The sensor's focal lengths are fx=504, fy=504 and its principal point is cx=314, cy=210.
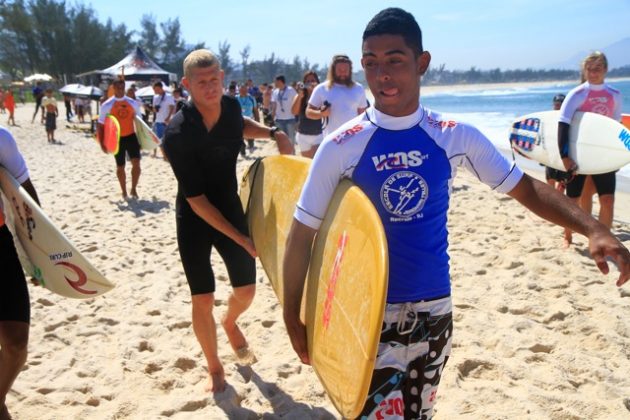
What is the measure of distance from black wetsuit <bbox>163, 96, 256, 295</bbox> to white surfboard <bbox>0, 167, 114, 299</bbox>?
0.50 metres

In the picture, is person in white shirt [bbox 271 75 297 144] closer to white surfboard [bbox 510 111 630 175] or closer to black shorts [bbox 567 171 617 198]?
white surfboard [bbox 510 111 630 175]

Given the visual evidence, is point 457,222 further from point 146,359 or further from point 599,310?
point 146,359

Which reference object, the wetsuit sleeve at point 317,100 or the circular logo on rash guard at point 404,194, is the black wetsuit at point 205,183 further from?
the wetsuit sleeve at point 317,100

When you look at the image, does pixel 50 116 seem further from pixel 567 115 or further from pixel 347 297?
pixel 347 297

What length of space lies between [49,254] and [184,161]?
921 millimetres

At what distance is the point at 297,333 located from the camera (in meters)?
1.79

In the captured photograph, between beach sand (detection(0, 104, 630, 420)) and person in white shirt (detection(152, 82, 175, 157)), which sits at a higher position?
person in white shirt (detection(152, 82, 175, 157))

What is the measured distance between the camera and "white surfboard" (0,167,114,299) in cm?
266

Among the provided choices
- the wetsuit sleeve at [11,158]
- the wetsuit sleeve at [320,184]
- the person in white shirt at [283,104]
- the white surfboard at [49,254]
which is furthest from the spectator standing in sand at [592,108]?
the person in white shirt at [283,104]

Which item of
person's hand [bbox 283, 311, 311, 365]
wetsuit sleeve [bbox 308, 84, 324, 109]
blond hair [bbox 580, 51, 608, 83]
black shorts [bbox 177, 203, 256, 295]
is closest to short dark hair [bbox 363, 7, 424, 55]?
person's hand [bbox 283, 311, 311, 365]

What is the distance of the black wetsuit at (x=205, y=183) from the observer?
8.45ft

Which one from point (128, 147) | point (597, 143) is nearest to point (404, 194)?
point (597, 143)

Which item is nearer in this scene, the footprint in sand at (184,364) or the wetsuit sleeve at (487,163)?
the wetsuit sleeve at (487,163)

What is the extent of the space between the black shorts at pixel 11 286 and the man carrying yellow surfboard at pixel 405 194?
1423 mm
